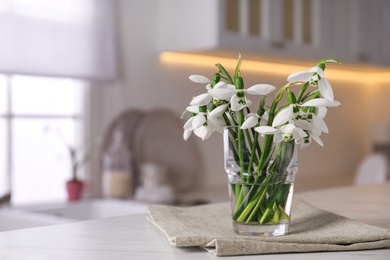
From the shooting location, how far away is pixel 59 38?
2.82 m

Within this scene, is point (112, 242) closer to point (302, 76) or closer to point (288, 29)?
point (302, 76)

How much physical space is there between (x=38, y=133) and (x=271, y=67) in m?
1.41

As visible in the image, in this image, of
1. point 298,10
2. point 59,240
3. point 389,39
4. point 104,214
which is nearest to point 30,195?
point 104,214

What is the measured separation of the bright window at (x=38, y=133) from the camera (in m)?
2.78

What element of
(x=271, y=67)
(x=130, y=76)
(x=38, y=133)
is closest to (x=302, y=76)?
(x=38, y=133)

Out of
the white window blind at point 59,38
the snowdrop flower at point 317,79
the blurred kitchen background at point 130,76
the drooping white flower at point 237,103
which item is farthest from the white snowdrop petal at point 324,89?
the white window blind at point 59,38

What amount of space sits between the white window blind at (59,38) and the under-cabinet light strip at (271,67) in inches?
16.2

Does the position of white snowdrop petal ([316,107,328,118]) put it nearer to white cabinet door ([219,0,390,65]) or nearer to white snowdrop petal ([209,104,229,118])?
white snowdrop petal ([209,104,229,118])

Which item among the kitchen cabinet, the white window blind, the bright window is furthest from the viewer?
the kitchen cabinet

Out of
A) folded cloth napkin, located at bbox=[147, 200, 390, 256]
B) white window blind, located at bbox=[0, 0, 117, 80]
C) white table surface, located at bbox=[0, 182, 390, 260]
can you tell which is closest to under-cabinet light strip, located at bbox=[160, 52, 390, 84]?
white window blind, located at bbox=[0, 0, 117, 80]

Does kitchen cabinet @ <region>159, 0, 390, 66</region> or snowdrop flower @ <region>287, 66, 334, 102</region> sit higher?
kitchen cabinet @ <region>159, 0, 390, 66</region>

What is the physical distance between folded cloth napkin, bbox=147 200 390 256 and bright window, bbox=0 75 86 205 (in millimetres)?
1634

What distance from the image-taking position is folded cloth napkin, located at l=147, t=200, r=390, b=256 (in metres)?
0.97

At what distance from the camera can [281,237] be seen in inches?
40.2
